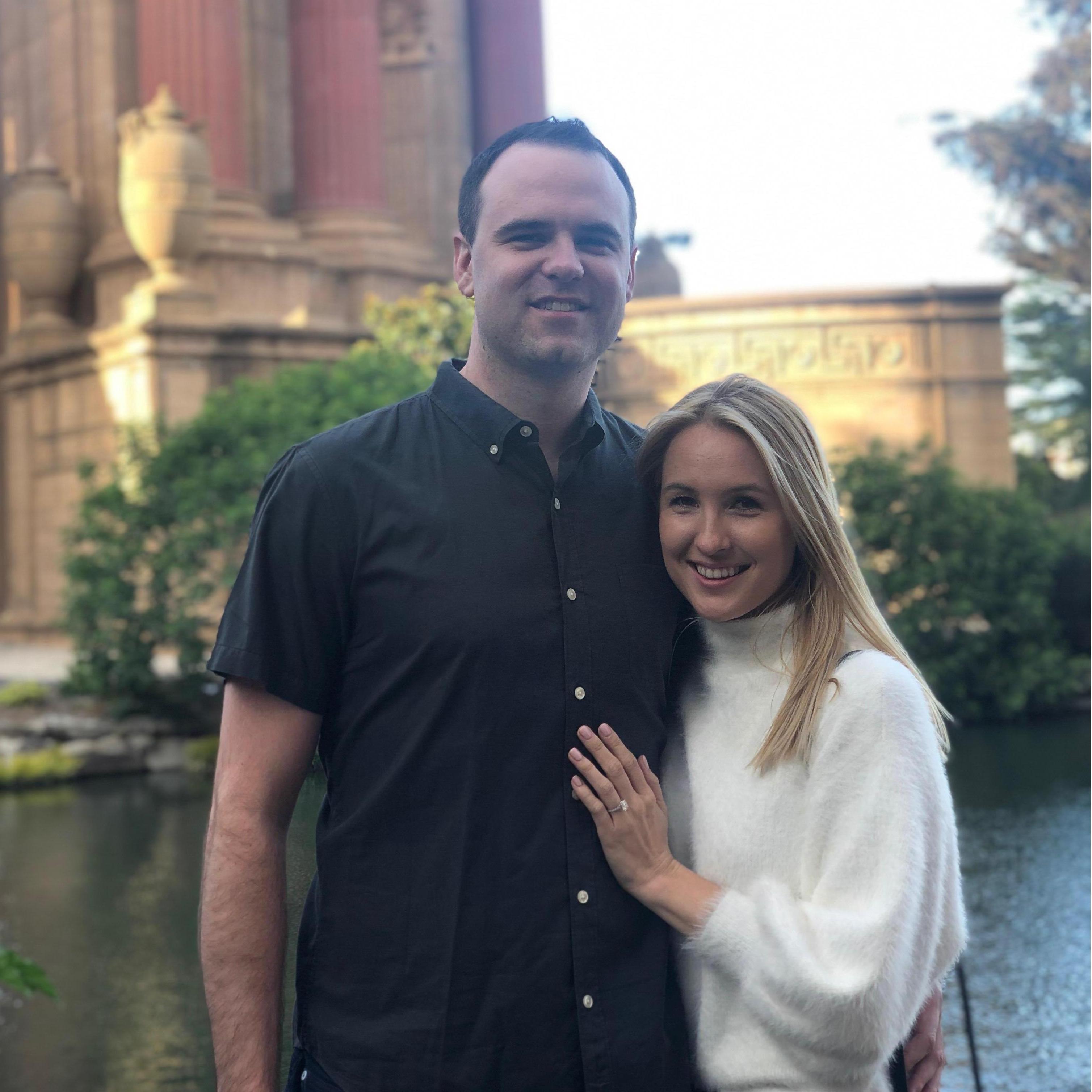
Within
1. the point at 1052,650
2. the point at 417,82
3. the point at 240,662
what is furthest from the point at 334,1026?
the point at 417,82

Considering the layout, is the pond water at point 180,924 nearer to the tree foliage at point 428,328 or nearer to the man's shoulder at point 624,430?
the man's shoulder at point 624,430

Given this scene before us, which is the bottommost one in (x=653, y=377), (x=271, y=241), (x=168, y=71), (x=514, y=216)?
(x=514, y=216)

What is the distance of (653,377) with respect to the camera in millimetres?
20750

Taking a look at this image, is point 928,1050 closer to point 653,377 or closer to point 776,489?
point 776,489

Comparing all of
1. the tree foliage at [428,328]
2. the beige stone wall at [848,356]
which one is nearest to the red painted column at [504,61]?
the beige stone wall at [848,356]

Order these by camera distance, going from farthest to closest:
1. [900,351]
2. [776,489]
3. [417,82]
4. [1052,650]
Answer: [417,82] → [900,351] → [1052,650] → [776,489]

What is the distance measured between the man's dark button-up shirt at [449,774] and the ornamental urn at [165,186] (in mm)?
17268

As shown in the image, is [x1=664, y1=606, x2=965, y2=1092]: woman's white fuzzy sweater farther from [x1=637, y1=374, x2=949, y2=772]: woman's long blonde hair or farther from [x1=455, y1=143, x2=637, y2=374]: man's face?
[x1=455, y1=143, x2=637, y2=374]: man's face

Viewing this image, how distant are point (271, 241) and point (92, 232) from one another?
11.1ft

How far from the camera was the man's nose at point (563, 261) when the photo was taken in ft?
8.19

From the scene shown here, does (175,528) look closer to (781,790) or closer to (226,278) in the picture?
(226,278)

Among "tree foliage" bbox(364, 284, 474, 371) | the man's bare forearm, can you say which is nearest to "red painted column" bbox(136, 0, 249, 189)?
"tree foliage" bbox(364, 284, 474, 371)

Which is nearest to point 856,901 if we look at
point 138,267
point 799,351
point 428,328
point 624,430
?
point 624,430

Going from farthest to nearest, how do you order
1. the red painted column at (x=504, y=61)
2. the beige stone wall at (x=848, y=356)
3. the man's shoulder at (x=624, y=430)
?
the red painted column at (x=504, y=61) < the beige stone wall at (x=848, y=356) < the man's shoulder at (x=624, y=430)
